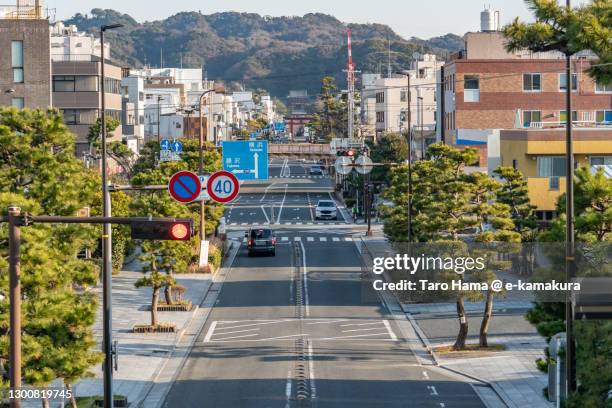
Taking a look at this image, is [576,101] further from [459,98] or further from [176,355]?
[176,355]

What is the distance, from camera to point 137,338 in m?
41.0

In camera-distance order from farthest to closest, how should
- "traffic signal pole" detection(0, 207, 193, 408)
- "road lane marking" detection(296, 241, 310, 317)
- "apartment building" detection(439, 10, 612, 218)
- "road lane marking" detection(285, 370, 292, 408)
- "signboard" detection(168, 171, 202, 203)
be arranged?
"apartment building" detection(439, 10, 612, 218)
"road lane marking" detection(296, 241, 310, 317)
"road lane marking" detection(285, 370, 292, 408)
"signboard" detection(168, 171, 202, 203)
"traffic signal pole" detection(0, 207, 193, 408)

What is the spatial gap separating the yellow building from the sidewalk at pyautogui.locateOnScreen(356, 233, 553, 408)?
421 inches

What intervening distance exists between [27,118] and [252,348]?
13763 millimetres

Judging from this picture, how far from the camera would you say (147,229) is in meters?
17.7

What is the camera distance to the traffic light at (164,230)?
17.4 m

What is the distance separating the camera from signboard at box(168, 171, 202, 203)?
2580cm

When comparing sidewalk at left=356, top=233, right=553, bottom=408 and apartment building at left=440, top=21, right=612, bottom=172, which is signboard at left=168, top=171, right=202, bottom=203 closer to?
sidewalk at left=356, top=233, right=553, bottom=408

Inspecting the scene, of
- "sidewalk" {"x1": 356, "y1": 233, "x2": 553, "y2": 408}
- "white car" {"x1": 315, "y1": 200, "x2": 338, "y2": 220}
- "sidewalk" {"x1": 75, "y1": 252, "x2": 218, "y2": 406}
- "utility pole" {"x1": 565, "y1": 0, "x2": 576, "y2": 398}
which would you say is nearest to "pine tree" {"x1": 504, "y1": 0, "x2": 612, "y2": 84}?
"utility pole" {"x1": 565, "y1": 0, "x2": 576, "y2": 398}

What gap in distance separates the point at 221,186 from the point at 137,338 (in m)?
15.4

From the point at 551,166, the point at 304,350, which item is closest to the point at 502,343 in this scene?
the point at 304,350

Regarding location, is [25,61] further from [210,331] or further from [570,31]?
[570,31]

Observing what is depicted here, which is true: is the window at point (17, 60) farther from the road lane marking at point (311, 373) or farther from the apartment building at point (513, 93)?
the road lane marking at point (311, 373)

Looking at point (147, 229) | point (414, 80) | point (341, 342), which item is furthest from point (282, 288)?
point (414, 80)
